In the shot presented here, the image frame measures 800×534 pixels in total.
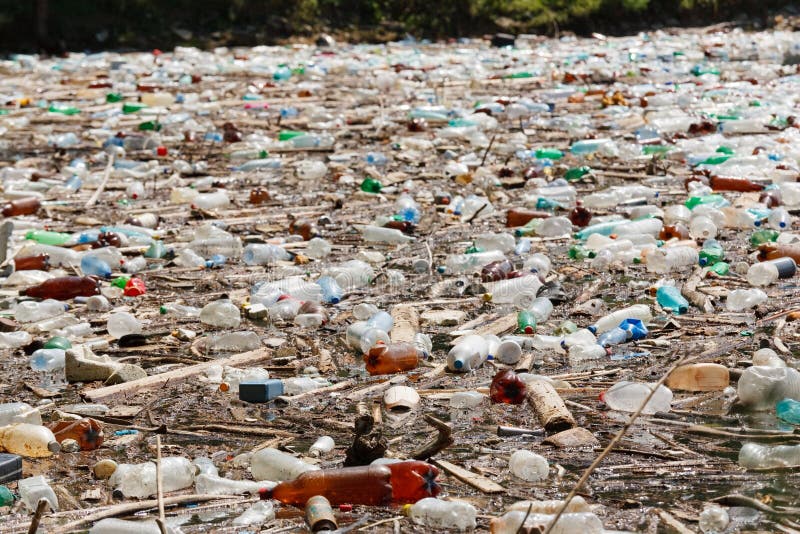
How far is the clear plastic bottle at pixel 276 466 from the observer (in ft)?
9.85

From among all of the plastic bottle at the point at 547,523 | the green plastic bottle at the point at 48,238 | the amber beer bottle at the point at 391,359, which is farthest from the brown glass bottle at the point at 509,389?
the green plastic bottle at the point at 48,238

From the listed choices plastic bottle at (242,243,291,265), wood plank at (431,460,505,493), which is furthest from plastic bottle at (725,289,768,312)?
plastic bottle at (242,243,291,265)

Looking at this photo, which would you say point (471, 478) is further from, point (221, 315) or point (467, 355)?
point (221, 315)

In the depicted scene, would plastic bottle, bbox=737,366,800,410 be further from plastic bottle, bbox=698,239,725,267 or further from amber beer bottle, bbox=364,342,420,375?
plastic bottle, bbox=698,239,725,267

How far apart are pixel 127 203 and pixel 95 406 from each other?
12.2 feet

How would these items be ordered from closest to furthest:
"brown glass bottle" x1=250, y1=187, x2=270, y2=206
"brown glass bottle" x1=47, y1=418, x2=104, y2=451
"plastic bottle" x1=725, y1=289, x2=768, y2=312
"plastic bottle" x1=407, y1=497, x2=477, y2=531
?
"plastic bottle" x1=407, y1=497, x2=477, y2=531, "brown glass bottle" x1=47, y1=418, x2=104, y2=451, "plastic bottle" x1=725, y1=289, x2=768, y2=312, "brown glass bottle" x1=250, y1=187, x2=270, y2=206

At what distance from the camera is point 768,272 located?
4.86 meters

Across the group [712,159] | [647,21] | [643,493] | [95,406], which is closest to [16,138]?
[712,159]

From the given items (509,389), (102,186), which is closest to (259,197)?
(102,186)

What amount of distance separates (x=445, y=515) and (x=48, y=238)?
13.3 feet

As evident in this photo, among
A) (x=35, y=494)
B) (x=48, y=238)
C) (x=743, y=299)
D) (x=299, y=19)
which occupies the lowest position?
(x=48, y=238)

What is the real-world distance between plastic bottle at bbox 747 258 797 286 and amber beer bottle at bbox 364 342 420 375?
5.65ft

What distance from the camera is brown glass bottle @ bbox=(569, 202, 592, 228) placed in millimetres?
6148

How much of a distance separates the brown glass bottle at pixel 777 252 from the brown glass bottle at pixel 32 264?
3.41 m
